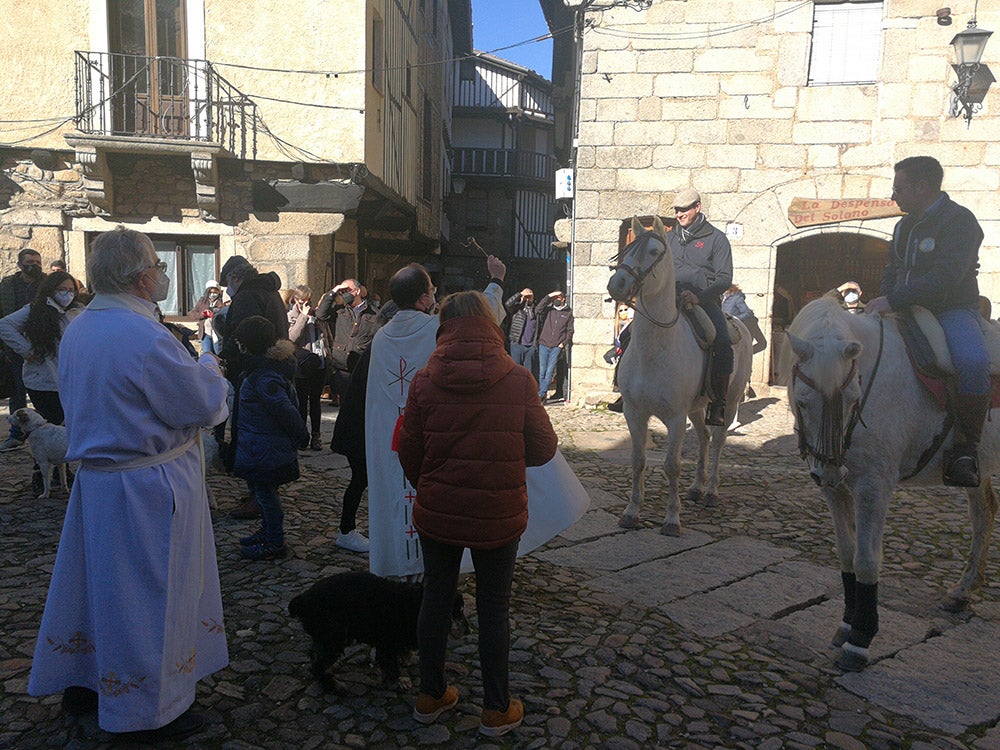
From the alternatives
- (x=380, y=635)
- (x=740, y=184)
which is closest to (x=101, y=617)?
(x=380, y=635)

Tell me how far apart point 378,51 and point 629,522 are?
1027cm

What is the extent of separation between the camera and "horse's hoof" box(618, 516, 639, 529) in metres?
5.61

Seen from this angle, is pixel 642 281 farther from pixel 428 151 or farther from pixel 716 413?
pixel 428 151

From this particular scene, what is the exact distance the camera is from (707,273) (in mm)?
6094

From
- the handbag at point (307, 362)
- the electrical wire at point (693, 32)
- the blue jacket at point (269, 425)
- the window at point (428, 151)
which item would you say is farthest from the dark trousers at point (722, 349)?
the window at point (428, 151)

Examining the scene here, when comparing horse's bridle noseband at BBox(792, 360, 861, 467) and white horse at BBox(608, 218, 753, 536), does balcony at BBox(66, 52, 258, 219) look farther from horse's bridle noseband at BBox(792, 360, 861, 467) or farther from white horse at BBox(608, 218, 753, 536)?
horse's bridle noseband at BBox(792, 360, 861, 467)

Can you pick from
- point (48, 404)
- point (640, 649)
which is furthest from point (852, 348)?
point (48, 404)

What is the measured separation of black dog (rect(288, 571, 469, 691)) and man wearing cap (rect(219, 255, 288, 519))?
8.35 ft

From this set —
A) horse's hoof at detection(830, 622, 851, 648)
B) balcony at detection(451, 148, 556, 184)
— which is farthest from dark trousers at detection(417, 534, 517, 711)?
balcony at detection(451, 148, 556, 184)

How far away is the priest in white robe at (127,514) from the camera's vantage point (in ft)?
8.71

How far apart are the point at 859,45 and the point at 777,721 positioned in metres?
10.9

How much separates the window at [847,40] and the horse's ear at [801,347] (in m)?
9.36

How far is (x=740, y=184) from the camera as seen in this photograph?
1138 centimetres

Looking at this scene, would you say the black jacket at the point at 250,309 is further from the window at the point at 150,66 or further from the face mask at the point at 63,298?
the window at the point at 150,66
